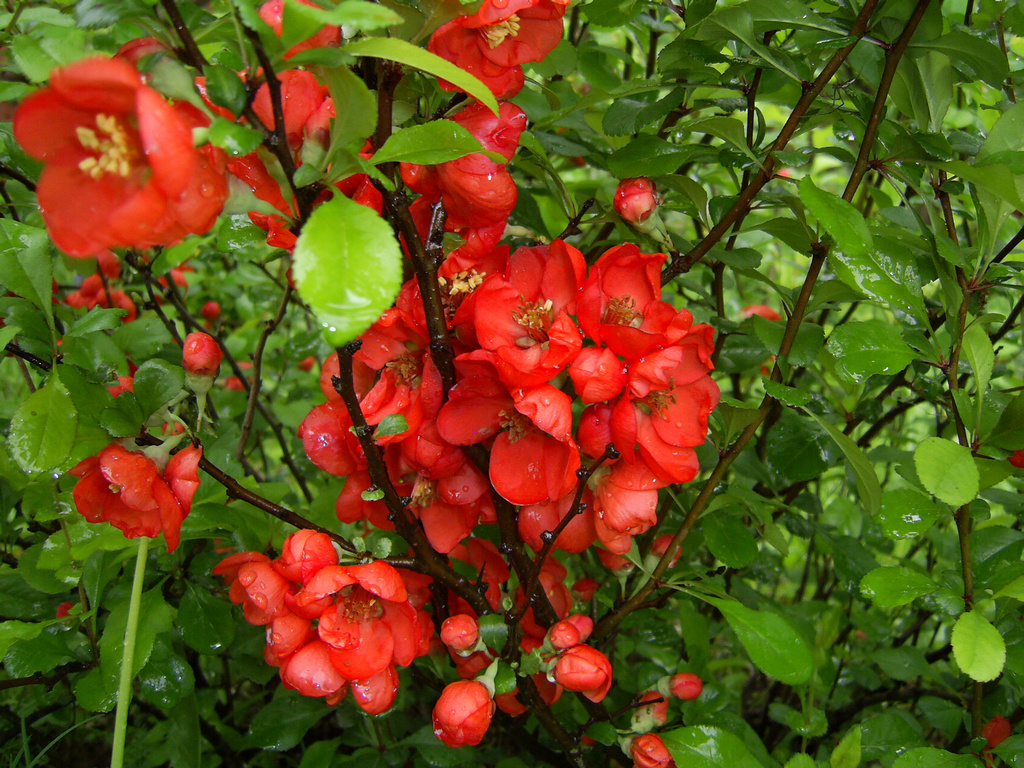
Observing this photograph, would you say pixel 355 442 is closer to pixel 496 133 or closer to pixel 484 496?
pixel 484 496

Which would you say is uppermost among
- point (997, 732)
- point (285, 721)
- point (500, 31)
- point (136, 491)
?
point (500, 31)

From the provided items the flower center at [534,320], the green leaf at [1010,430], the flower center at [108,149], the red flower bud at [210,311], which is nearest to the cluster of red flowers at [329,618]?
the flower center at [534,320]

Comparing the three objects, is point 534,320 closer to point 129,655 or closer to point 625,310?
point 625,310

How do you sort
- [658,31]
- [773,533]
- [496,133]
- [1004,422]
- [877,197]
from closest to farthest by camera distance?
[496,133], [1004,422], [773,533], [658,31], [877,197]

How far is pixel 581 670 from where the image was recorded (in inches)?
27.1

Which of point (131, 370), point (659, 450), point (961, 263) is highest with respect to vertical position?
point (961, 263)

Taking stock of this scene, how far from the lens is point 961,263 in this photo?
0.68m

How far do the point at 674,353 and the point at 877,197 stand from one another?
849 millimetres

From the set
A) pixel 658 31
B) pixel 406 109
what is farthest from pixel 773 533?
pixel 658 31

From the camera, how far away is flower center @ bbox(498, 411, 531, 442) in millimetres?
676

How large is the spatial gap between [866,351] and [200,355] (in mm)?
655

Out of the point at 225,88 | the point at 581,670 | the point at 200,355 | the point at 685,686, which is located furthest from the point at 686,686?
the point at 225,88

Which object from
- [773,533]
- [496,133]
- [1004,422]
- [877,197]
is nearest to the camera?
[496,133]

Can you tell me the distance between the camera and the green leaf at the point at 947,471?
25.1 inches
